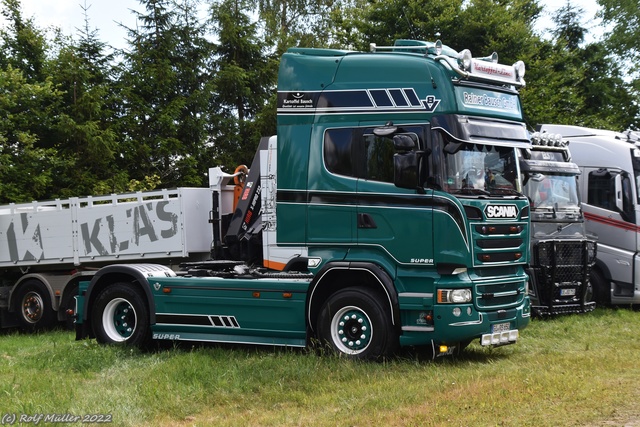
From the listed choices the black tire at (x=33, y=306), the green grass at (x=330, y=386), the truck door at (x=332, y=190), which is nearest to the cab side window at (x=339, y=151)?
the truck door at (x=332, y=190)

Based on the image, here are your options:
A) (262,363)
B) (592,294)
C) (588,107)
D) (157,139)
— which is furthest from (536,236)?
(588,107)

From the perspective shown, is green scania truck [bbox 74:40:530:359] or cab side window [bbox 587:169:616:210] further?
Result: cab side window [bbox 587:169:616:210]

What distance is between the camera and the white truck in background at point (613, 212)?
16.2 meters

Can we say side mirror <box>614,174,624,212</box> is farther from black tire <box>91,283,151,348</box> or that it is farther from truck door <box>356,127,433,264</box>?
black tire <box>91,283,151,348</box>

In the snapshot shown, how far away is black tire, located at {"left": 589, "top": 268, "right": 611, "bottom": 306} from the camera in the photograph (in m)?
16.4

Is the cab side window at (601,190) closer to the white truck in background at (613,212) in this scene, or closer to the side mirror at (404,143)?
the white truck in background at (613,212)

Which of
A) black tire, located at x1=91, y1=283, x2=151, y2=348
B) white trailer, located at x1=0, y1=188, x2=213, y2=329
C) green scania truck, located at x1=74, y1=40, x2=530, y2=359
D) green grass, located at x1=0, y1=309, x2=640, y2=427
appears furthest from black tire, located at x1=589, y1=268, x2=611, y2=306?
black tire, located at x1=91, y1=283, x2=151, y2=348

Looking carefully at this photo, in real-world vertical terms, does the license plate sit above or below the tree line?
below

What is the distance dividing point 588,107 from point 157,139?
1752 centimetres

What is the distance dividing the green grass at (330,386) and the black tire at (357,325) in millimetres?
293

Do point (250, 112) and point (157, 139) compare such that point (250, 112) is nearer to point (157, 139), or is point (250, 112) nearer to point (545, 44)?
point (157, 139)

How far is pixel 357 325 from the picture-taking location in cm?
1032

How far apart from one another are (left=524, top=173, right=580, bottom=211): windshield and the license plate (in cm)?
505

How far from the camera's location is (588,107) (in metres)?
33.2
